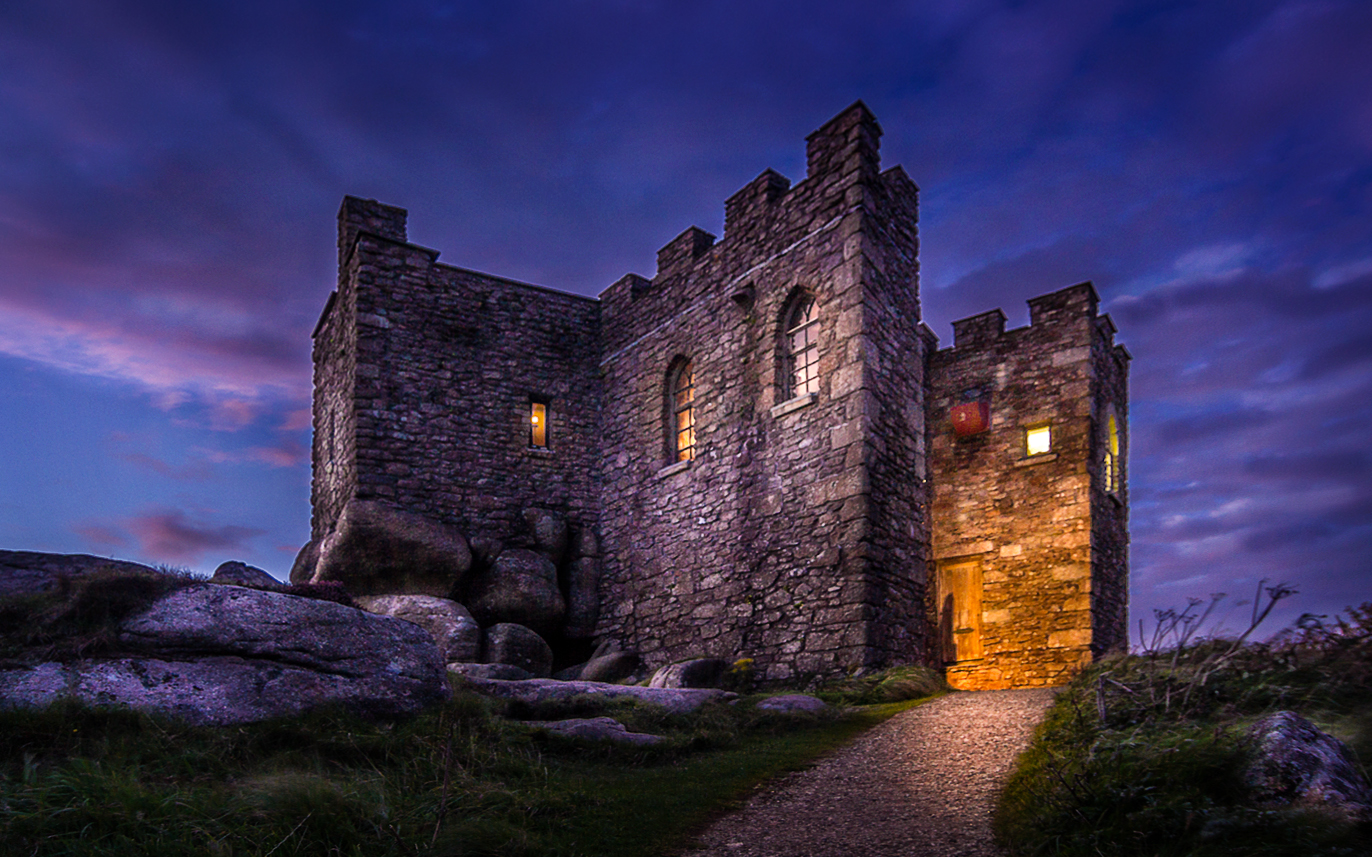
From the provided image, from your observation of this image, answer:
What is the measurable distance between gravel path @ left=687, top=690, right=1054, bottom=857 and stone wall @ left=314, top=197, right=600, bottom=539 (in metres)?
8.55

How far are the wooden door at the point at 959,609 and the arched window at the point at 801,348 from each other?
6109mm

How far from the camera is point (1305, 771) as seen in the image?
3.48 metres

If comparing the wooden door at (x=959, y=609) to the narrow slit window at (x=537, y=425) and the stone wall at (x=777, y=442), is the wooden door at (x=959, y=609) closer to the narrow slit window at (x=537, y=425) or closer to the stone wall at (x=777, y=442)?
the stone wall at (x=777, y=442)

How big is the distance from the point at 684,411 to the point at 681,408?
8cm

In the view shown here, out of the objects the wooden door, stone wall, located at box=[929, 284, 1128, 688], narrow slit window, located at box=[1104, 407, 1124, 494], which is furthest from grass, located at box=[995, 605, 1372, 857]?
narrow slit window, located at box=[1104, 407, 1124, 494]

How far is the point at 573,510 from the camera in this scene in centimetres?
1485

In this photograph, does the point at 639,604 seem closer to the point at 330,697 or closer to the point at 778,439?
the point at 778,439

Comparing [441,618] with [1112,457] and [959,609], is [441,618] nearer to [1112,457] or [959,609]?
[959,609]

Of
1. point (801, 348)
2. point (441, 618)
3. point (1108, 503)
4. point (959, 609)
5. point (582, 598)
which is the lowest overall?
point (959, 609)

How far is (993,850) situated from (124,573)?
18.8 feet

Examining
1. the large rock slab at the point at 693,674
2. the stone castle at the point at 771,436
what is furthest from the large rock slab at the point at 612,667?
the large rock slab at the point at 693,674

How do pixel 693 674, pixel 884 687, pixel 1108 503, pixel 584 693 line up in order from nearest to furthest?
pixel 584 693, pixel 884 687, pixel 693 674, pixel 1108 503

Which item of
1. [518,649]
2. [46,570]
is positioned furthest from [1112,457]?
[46,570]

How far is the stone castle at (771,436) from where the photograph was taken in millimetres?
10922
